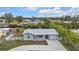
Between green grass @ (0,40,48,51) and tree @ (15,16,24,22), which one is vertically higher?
tree @ (15,16,24,22)

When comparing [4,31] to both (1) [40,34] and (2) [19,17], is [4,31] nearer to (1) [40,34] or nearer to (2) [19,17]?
(2) [19,17]

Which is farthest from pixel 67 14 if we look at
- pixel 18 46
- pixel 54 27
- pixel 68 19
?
pixel 18 46

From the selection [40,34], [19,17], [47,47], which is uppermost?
[19,17]

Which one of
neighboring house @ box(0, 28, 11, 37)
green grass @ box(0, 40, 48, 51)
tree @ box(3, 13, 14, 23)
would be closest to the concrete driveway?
green grass @ box(0, 40, 48, 51)

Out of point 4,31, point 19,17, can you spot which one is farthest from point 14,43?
point 19,17

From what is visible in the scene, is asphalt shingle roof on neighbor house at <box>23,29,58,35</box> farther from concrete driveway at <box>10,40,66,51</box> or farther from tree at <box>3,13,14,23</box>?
tree at <box>3,13,14,23</box>

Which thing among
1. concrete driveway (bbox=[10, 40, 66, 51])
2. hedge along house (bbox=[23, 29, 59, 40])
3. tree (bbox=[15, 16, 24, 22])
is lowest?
concrete driveway (bbox=[10, 40, 66, 51])

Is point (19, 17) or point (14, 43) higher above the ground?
point (19, 17)

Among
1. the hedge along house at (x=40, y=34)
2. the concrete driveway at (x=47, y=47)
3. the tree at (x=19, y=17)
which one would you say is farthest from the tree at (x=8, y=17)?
the concrete driveway at (x=47, y=47)
